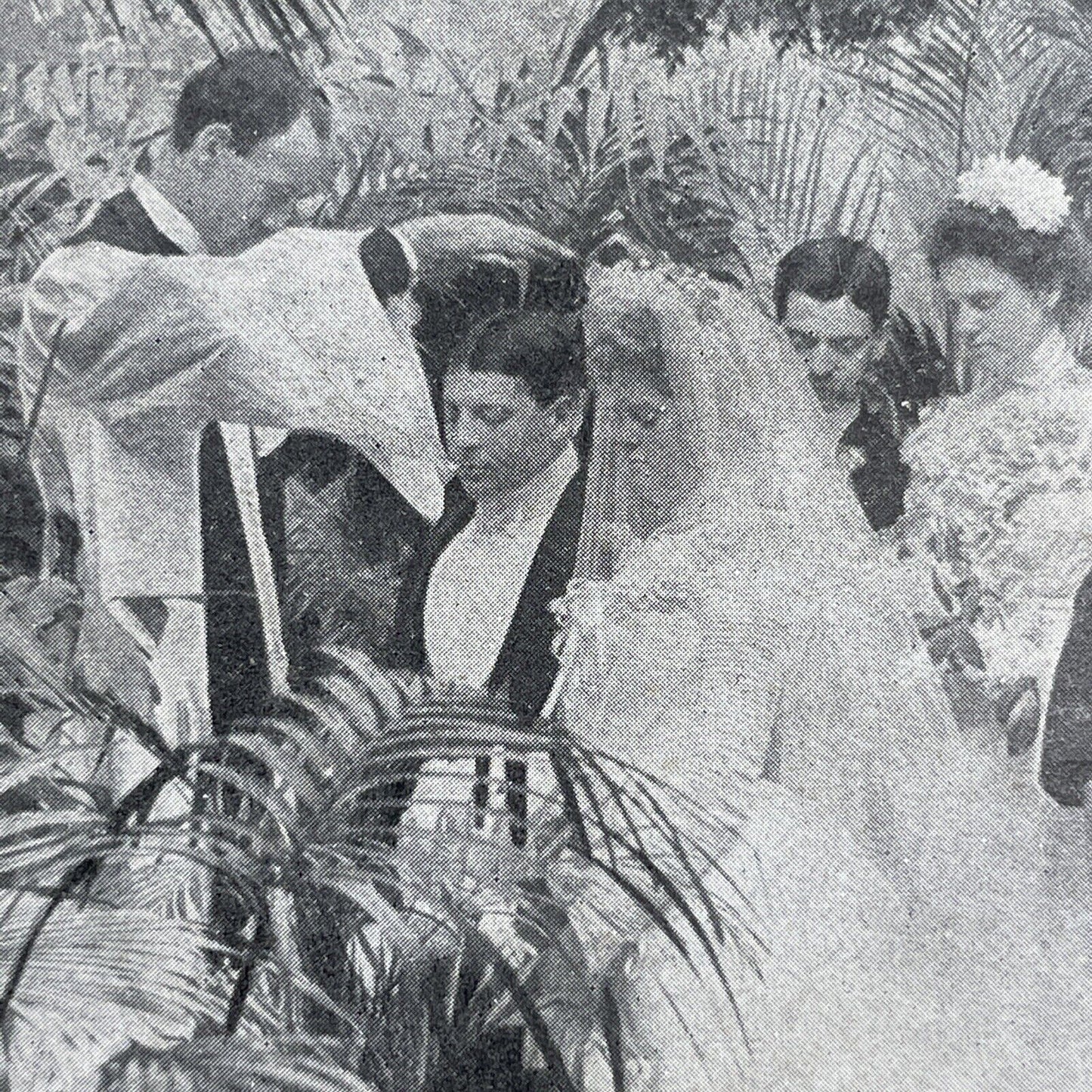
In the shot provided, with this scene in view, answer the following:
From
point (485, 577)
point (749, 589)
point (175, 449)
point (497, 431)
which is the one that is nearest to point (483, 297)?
point (497, 431)

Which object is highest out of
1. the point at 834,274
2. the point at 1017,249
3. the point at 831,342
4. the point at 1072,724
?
the point at 1017,249

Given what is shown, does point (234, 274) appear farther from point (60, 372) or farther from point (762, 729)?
point (762, 729)

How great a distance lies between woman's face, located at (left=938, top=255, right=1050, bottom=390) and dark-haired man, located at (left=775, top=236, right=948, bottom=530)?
0.08 metres

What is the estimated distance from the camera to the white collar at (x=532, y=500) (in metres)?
2.47

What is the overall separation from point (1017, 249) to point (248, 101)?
5.31ft

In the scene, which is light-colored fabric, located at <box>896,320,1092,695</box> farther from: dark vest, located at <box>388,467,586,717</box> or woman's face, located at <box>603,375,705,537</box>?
dark vest, located at <box>388,467,586,717</box>

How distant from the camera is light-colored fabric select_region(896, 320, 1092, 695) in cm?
252

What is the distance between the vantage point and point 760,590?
2.46m

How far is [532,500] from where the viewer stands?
2.48 m

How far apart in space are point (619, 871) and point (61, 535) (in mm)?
1317

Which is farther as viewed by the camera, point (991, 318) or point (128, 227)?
point (991, 318)

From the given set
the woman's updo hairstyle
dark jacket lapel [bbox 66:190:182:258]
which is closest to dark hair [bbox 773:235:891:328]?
the woman's updo hairstyle

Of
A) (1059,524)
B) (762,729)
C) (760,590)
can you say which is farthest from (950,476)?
(762,729)

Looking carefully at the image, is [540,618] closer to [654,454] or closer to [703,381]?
→ [654,454]
